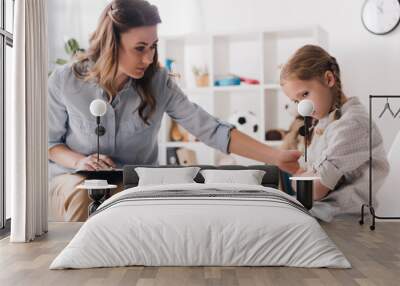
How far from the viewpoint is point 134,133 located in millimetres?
6125

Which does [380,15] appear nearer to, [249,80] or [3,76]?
[249,80]

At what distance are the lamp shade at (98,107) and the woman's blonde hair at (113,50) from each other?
0.46 feet

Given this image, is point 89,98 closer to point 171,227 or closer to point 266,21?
point 266,21

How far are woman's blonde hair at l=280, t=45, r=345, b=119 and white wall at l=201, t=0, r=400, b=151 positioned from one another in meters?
0.09

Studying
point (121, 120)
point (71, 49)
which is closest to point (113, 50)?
point (71, 49)

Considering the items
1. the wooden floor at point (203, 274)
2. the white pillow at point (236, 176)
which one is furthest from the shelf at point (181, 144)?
the wooden floor at point (203, 274)

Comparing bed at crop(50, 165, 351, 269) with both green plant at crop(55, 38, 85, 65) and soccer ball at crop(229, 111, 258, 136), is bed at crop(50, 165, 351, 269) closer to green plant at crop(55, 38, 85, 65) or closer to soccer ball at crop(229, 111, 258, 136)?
soccer ball at crop(229, 111, 258, 136)

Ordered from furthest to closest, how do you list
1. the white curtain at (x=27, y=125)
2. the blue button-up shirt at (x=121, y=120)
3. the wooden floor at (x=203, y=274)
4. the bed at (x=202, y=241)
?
the blue button-up shirt at (x=121, y=120) → the white curtain at (x=27, y=125) → the bed at (x=202, y=241) → the wooden floor at (x=203, y=274)

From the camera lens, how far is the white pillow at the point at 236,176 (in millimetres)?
5664

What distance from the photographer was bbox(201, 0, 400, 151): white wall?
5.83 m

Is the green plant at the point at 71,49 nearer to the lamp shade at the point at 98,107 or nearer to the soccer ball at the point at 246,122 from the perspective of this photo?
the lamp shade at the point at 98,107

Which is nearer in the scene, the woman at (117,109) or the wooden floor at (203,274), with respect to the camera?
the wooden floor at (203,274)

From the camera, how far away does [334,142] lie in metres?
5.88

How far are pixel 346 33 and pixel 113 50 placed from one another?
2.44 meters
